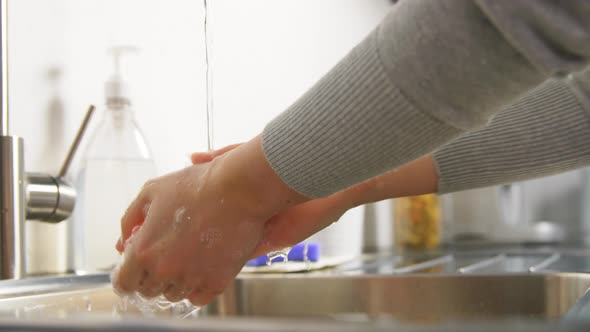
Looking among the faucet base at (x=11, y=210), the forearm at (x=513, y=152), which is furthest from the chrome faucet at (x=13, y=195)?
the forearm at (x=513, y=152)

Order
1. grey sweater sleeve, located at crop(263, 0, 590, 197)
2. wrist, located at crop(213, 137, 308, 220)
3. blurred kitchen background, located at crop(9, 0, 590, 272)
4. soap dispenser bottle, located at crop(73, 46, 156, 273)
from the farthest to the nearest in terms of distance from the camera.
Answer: soap dispenser bottle, located at crop(73, 46, 156, 273) < blurred kitchen background, located at crop(9, 0, 590, 272) < wrist, located at crop(213, 137, 308, 220) < grey sweater sleeve, located at crop(263, 0, 590, 197)

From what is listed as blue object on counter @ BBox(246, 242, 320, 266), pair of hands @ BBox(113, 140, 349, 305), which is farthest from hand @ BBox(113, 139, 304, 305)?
blue object on counter @ BBox(246, 242, 320, 266)

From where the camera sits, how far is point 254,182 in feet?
1.50

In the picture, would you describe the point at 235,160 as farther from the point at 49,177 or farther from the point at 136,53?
the point at 136,53

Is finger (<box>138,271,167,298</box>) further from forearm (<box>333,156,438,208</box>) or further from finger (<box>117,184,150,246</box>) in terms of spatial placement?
forearm (<box>333,156,438,208</box>)

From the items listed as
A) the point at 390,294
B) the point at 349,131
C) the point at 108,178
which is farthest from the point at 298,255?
the point at 349,131

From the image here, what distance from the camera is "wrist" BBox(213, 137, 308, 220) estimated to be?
45cm

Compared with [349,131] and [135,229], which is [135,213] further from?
[349,131]

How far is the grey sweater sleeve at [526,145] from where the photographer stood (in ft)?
2.11

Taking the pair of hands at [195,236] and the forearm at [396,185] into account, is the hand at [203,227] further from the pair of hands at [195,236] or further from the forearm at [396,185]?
the forearm at [396,185]

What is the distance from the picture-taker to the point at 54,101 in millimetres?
892

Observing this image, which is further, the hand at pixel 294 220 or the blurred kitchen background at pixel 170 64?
the blurred kitchen background at pixel 170 64

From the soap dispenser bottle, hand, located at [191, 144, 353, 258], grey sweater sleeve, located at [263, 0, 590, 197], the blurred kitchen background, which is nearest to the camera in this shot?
grey sweater sleeve, located at [263, 0, 590, 197]

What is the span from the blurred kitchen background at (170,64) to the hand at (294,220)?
9 centimetres
